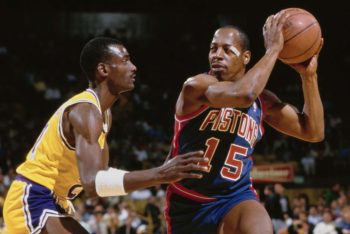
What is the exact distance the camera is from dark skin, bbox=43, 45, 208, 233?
127 inches

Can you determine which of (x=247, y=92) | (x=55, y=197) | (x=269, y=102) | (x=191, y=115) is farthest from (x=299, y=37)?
(x=55, y=197)

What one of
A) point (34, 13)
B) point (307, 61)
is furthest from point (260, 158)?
point (307, 61)

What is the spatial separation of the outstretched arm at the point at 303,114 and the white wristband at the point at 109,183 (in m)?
1.67

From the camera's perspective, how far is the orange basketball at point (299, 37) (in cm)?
440

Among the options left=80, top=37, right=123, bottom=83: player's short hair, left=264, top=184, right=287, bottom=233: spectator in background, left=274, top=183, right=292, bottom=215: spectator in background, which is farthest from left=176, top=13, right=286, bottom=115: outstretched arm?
left=274, top=183, right=292, bottom=215: spectator in background

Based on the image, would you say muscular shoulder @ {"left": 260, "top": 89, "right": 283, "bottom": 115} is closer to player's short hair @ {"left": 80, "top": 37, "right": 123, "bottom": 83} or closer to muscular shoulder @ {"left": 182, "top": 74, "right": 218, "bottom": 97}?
muscular shoulder @ {"left": 182, "top": 74, "right": 218, "bottom": 97}

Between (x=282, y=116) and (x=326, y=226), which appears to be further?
(x=326, y=226)

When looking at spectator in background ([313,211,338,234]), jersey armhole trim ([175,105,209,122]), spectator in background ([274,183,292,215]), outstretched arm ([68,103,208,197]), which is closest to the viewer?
outstretched arm ([68,103,208,197])

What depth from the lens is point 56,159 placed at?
3.91 m

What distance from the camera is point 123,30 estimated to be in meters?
19.8

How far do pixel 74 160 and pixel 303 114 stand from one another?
1.86 meters

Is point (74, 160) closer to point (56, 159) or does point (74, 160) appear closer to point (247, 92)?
point (56, 159)

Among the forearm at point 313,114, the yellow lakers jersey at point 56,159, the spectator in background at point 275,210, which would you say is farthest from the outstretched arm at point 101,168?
the spectator in background at point 275,210

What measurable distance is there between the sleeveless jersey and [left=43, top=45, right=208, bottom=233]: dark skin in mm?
553
